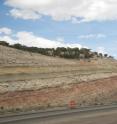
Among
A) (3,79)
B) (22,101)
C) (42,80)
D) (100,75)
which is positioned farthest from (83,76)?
(22,101)

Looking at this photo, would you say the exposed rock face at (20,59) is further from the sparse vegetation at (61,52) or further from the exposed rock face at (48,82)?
the sparse vegetation at (61,52)

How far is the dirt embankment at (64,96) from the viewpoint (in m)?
45.1

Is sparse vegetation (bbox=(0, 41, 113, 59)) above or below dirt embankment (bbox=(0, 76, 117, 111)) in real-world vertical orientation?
above

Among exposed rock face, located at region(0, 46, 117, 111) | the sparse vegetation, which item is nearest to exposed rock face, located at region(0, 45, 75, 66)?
exposed rock face, located at region(0, 46, 117, 111)

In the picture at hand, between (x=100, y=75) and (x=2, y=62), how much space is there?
55.6ft

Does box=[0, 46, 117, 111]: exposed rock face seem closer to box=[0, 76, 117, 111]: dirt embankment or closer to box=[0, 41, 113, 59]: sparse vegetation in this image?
box=[0, 76, 117, 111]: dirt embankment

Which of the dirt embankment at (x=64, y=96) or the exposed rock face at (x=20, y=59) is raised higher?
the exposed rock face at (x=20, y=59)

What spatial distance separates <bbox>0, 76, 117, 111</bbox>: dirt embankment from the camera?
45072 millimetres

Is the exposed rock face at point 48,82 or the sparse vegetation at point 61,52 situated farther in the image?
the sparse vegetation at point 61,52

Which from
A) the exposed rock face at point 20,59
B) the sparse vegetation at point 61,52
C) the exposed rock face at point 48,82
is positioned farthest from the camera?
the sparse vegetation at point 61,52

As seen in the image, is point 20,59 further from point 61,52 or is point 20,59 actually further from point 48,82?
point 61,52

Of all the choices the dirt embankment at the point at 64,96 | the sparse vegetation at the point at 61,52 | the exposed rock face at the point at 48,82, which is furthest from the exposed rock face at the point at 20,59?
the sparse vegetation at the point at 61,52

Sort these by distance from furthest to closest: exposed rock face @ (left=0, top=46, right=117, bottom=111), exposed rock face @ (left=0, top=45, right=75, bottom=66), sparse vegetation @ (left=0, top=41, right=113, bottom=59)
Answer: sparse vegetation @ (left=0, top=41, right=113, bottom=59), exposed rock face @ (left=0, top=45, right=75, bottom=66), exposed rock face @ (left=0, top=46, right=117, bottom=111)

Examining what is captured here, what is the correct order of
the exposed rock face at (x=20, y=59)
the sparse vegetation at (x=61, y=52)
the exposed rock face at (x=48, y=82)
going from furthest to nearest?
the sparse vegetation at (x=61, y=52) < the exposed rock face at (x=20, y=59) < the exposed rock face at (x=48, y=82)
